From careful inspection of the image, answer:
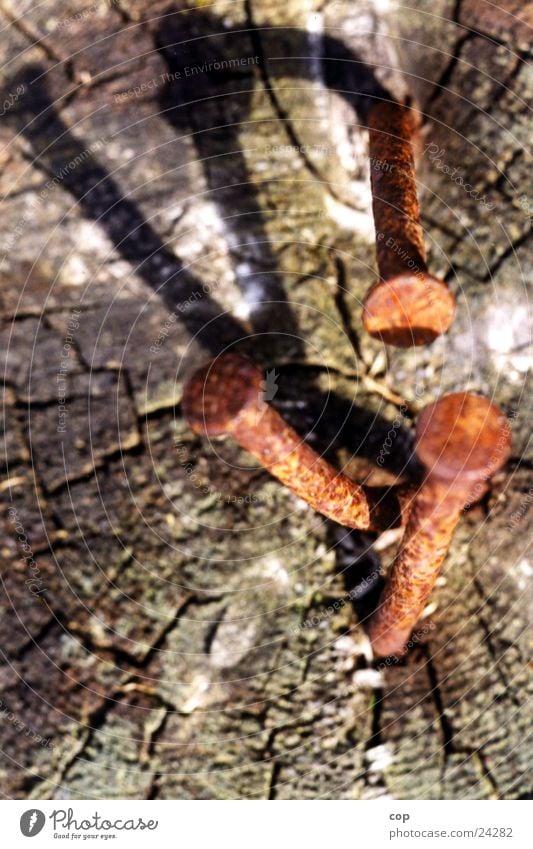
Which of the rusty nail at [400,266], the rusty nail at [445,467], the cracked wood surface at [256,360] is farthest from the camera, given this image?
the cracked wood surface at [256,360]

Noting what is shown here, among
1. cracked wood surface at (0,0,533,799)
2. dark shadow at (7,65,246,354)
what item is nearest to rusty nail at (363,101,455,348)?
cracked wood surface at (0,0,533,799)

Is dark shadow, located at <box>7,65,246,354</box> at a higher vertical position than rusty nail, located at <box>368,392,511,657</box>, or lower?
higher

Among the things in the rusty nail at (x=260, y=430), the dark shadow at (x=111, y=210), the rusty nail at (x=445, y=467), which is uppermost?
the dark shadow at (x=111, y=210)

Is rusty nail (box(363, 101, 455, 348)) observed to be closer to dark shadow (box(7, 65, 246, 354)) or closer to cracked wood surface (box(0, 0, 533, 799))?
cracked wood surface (box(0, 0, 533, 799))

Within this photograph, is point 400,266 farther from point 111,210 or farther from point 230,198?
point 111,210

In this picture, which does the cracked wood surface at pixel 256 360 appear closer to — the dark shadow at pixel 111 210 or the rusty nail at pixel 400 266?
the dark shadow at pixel 111 210

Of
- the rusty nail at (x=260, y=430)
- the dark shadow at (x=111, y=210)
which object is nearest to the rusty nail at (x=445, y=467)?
the rusty nail at (x=260, y=430)

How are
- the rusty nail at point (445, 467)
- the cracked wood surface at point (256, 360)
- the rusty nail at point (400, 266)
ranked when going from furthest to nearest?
1. the cracked wood surface at point (256, 360)
2. the rusty nail at point (400, 266)
3. the rusty nail at point (445, 467)
